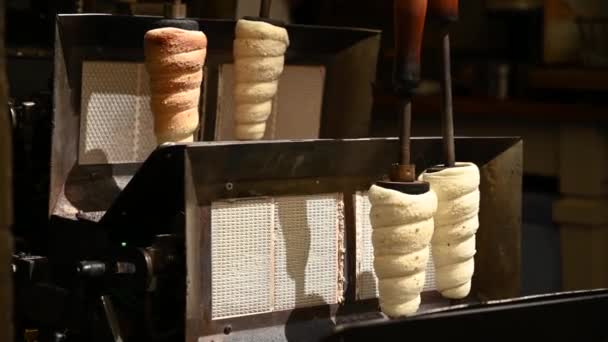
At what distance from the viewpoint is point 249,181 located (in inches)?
36.5

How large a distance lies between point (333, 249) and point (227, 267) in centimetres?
13

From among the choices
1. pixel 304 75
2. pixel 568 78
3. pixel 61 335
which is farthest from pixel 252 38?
pixel 568 78

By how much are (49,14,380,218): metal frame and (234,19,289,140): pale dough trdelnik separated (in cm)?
11

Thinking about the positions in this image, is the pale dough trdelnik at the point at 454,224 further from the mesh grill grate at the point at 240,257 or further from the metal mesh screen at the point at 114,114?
the metal mesh screen at the point at 114,114

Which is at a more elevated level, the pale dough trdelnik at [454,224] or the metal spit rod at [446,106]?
the metal spit rod at [446,106]

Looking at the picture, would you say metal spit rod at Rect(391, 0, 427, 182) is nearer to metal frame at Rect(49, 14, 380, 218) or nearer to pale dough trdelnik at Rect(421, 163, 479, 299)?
pale dough trdelnik at Rect(421, 163, 479, 299)

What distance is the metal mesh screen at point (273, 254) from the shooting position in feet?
2.99

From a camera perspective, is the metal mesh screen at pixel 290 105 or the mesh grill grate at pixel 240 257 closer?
the mesh grill grate at pixel 240 257

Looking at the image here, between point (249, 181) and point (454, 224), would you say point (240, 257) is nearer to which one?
point (249, 181)

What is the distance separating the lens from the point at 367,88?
4.27ft

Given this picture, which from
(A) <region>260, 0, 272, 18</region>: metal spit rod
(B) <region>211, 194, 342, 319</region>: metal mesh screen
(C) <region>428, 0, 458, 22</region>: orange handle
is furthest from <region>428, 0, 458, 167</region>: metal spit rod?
(A) <region>260, 0, 272, 18</region>: metal spit rod

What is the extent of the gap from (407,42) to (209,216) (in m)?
0.24

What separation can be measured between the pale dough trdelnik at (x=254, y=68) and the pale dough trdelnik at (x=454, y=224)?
230 millimetres

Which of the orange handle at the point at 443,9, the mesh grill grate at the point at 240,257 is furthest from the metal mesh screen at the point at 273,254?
the orange handle at the point at 443,9
